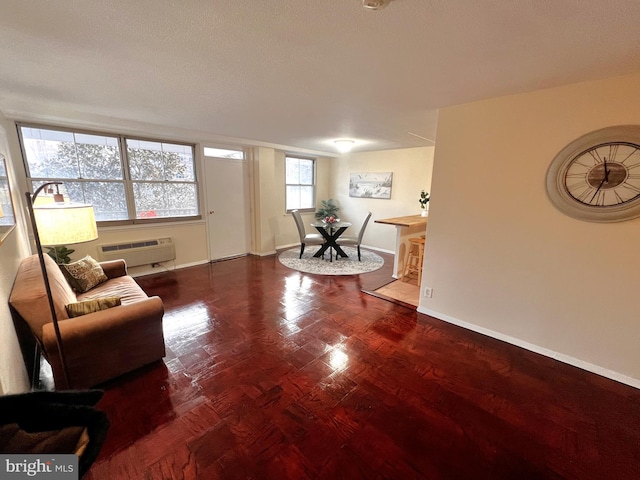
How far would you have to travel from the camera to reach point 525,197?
7.56 ft

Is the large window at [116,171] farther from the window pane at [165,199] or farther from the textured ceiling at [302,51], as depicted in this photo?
the textured ceiling at [302,51]

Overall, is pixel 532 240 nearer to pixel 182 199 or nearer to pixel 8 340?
pixel 8 340

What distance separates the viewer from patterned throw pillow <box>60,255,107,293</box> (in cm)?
268

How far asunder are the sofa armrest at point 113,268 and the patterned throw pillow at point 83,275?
12cm

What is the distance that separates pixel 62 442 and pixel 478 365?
2.58 metres

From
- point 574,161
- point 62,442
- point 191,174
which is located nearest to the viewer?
point 62,442

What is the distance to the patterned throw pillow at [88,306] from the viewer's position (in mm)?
1883

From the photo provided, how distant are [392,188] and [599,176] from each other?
12.6 feet

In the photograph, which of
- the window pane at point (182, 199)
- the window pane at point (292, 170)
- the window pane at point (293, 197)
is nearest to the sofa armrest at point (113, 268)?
the window pane at point (182, 199)

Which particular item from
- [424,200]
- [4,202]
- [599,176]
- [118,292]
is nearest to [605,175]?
[599,176]

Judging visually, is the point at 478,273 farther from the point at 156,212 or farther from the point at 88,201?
the point at 88,201

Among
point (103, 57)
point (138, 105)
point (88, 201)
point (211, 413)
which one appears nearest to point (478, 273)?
point (211, 413)

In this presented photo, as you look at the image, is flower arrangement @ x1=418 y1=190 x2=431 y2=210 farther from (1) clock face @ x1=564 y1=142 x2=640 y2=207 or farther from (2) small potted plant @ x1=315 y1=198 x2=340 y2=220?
(1) clock face @ x1=564 y1=142 x2=640 y2=207

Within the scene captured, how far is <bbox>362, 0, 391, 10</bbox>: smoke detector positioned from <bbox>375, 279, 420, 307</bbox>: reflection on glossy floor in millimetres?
2932
